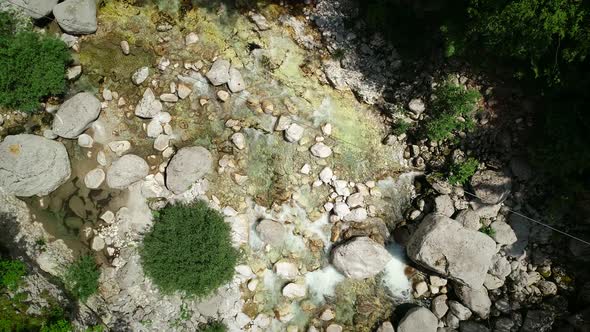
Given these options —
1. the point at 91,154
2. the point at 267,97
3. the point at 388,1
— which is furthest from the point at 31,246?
the point at 388,1

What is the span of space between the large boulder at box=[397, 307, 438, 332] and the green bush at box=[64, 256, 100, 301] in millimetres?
5904

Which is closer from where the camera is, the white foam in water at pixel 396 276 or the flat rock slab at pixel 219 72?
the flat rock slab at pixel 219 72

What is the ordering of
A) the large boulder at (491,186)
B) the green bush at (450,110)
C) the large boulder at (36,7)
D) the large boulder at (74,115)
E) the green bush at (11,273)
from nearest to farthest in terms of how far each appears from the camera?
the green bush at (11,273) → the green bush at (450,110) → the large boulder at (491,186) → the large boulder at (36,7) → the large boulder at (74,115)

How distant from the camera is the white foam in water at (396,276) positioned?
8.26 m

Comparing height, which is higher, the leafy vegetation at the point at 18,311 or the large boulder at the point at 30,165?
the large boulder at the point at 30,165

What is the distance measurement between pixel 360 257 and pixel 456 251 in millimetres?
1755

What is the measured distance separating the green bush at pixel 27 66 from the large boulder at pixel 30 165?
666 millimetres

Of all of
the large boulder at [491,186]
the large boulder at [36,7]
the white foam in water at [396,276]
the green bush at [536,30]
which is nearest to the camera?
the green bush at [536,30]

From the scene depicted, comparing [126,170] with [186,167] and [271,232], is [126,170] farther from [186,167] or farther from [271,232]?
[271,232]

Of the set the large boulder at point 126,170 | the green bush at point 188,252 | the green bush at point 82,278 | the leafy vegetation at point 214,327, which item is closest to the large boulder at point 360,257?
the green bush at point 188,252

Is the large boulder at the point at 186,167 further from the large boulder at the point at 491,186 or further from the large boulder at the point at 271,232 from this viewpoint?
the large boulder at the point at 491,186

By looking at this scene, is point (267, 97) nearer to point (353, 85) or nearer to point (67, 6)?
point (353, 85)

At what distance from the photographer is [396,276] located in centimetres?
828

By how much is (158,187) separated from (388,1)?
18.4 feet
